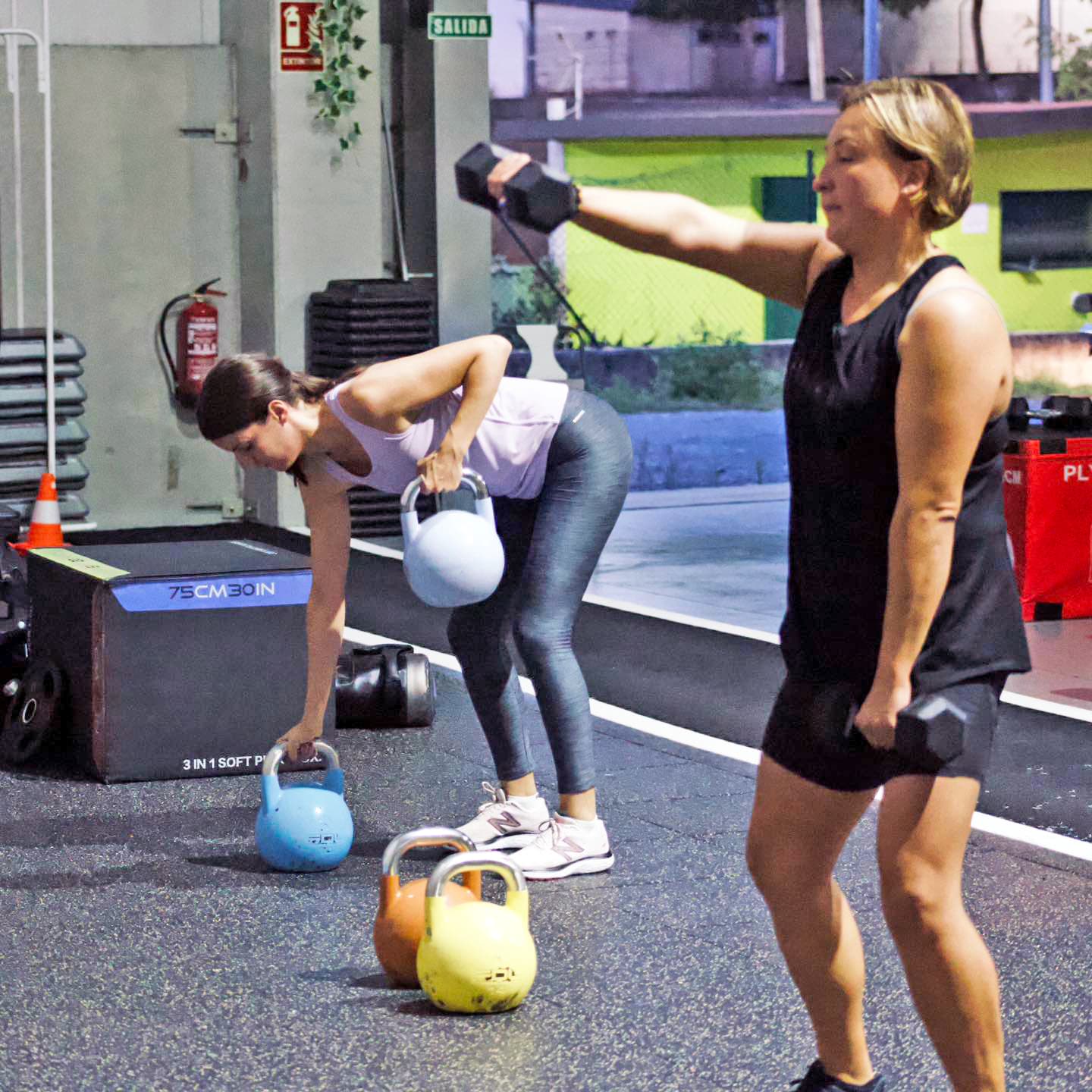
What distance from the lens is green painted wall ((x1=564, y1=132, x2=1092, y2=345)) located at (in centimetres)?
1750

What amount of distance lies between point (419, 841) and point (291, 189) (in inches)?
264

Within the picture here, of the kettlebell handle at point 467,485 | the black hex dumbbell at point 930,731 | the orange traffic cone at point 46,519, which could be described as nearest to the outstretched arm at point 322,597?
the kettlebell handle at point 467,485

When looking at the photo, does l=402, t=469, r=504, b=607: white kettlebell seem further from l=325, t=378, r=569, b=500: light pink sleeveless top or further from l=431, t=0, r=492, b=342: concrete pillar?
l=431, t=0, r=492, b=342: concrete pillar

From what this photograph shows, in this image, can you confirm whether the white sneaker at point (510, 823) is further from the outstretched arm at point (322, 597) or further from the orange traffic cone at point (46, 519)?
the orange traffic cone at point (46, 519)

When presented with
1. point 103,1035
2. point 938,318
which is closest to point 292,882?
point 103,1035

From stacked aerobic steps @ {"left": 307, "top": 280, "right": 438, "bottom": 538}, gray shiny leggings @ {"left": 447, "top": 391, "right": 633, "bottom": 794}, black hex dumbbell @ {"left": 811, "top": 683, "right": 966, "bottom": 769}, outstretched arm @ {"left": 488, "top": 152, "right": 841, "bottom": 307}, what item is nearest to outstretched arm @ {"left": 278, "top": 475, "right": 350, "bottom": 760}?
gray shiny leggings @ {"left": 447, "top": 391, "right": 633, "bottom": 794}

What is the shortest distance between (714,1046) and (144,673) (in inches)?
88.3

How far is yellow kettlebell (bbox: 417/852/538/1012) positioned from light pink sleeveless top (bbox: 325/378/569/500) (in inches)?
38.5

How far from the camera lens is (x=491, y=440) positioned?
417cm

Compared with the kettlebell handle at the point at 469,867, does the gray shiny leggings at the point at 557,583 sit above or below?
above

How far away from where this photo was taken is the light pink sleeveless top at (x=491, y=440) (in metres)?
4.04

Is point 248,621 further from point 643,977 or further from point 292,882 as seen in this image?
point 643,977

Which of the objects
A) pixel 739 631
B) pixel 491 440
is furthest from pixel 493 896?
pixel 739 631

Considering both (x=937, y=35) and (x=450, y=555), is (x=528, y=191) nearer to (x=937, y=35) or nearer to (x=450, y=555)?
(x=450, y=555)
